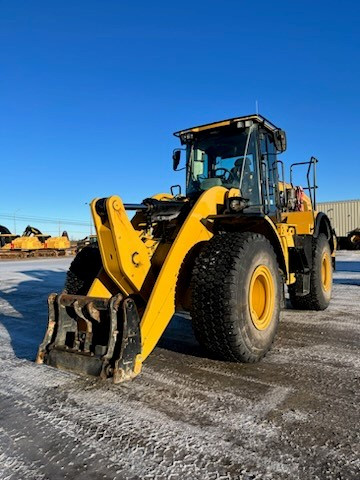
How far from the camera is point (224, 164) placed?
5.19m

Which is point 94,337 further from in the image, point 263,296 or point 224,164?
point 224,164

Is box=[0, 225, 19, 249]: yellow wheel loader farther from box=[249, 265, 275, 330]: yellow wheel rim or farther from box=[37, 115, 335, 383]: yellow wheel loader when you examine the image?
box=[249, 265, 275, 330]: yellow wheel rim

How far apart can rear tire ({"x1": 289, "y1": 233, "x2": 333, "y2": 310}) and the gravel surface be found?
181cm

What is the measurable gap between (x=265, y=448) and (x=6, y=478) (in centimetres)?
137

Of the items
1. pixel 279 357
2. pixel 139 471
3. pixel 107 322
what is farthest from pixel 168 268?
pixel 139 471

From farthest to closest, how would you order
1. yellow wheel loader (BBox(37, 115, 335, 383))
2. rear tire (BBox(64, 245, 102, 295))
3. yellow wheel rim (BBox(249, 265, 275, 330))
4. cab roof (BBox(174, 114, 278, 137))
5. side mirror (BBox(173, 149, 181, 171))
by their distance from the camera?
side mirror (BBox(173, 149, 181, 171)) < cab roof (BBox(174, 114, 278, 137)) < rear tire (BBox(64, 245, 102, 295)) < yellow wheel rim (BBox(249, 265, 275, 330)) < yellow wheel loader (BBox(37, 115, 335, 383))

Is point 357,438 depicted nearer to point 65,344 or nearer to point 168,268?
point 168,268

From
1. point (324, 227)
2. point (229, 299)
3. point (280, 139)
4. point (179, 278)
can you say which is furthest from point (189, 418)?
point (324, 227)

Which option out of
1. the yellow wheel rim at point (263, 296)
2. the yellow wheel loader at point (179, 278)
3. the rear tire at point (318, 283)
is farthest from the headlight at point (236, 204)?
the rear tire at point (318, 283)

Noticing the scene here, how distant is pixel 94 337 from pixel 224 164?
9.46ft

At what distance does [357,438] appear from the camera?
231 centimetres

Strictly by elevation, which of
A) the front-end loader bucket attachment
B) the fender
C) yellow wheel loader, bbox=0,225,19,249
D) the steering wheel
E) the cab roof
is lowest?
the front-end loader bucket attachment

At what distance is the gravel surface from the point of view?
6.79ft

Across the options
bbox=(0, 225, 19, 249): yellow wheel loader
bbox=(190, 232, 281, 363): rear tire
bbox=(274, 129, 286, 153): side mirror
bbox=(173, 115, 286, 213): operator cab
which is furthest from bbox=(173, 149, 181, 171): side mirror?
bbox=(0, 225, 19, 249): yellow wheel loader
